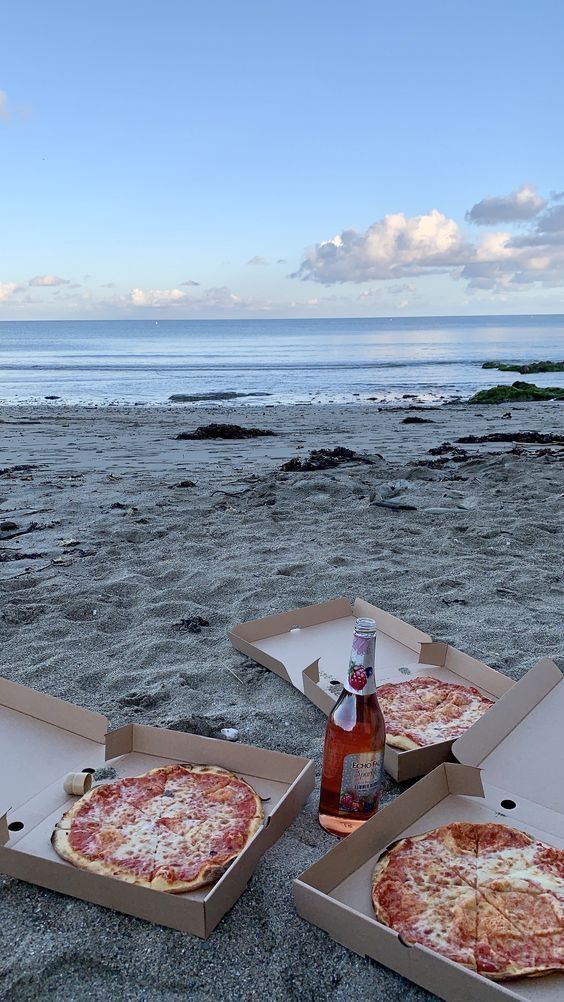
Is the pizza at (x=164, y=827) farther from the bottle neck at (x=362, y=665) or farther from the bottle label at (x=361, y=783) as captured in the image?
the bottle neck at (x=362, y=665)

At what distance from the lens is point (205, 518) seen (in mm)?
5945

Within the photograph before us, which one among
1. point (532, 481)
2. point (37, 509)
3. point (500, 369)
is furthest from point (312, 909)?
point (500, 369)

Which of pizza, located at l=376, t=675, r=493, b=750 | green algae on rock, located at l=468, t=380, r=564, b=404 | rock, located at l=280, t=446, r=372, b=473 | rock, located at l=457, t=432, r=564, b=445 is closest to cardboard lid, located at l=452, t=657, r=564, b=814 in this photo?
pizza, located at l=376, t=675, r=493, b=750

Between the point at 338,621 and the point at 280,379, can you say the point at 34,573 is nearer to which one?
the point at 338,621

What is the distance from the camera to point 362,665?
2021mm

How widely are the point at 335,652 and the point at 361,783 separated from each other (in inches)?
50.9

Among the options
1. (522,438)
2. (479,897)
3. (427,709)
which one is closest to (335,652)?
(427,709)

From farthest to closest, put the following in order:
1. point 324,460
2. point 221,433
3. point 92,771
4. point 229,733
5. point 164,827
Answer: point 221,433
point 324,460
point 229,733
point 92,771
point 164,827

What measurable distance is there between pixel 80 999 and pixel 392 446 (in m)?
9.12

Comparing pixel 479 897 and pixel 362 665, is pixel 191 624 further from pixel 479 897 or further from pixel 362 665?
pixel 479 897

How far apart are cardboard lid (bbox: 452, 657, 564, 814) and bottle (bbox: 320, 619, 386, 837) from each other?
0.40m

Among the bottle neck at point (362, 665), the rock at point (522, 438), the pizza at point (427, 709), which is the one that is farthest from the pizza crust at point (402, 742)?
the rock at point (522, 438)

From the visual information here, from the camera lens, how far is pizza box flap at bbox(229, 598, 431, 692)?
328 cm

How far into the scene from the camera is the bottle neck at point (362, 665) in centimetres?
197
